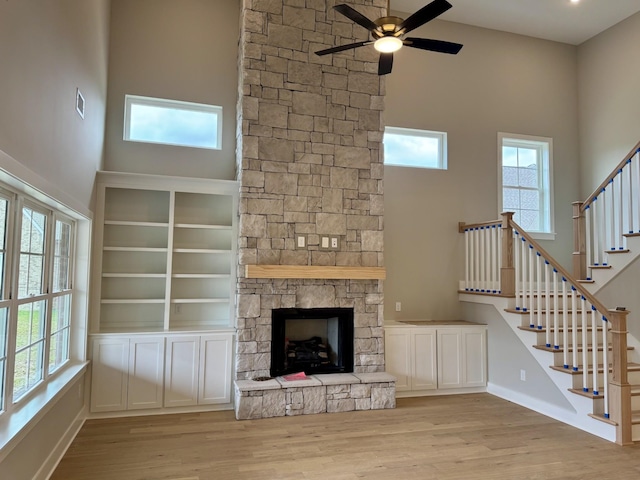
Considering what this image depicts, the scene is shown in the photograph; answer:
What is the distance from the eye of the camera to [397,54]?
6.60 m

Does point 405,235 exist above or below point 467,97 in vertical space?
below

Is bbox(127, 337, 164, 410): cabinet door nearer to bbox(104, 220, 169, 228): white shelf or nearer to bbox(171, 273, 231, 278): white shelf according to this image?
bbox(171, 273, 231, 278): white shelf

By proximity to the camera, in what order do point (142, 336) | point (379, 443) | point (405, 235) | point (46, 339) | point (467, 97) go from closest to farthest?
point (46, 339)
point (379, 443)
point (142, 336)
point (405, 235)
point (467, 97)

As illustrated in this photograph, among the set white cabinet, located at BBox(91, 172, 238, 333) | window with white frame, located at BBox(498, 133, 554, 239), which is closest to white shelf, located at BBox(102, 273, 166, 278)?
white cabinet, located at BBox(91, 172, 238, 333)

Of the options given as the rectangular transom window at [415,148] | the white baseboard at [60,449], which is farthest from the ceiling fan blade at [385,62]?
A: the white baseboard at [60,449]

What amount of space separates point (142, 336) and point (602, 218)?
5790 mm

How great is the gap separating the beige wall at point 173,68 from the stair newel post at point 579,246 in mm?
4761

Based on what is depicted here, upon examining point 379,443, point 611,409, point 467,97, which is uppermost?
point 467,97

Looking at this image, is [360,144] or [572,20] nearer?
[360,144]

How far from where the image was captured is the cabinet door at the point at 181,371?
4.84 meters

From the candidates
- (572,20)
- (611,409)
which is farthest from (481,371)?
(572,20)

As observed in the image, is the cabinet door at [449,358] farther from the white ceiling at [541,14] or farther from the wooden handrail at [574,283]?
the white ceiling at [541,14]

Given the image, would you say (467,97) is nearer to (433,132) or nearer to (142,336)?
(433,132)

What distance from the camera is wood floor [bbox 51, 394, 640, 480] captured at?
3.42 metres
